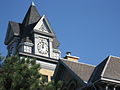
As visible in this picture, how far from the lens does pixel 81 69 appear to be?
99.2 ft

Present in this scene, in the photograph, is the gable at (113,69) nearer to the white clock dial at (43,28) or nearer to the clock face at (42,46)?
the clock face at (42,46)

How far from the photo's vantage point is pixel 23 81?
79.8 ft

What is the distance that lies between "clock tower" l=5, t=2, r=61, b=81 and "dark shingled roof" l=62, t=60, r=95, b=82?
39.9ft

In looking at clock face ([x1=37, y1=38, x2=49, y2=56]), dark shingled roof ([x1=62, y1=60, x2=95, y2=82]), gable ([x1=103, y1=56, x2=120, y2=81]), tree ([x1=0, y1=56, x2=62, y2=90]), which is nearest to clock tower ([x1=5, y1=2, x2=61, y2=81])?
clock face ([x1=37, y1=38, x2=49, y2=56])

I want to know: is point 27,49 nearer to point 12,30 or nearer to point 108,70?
point 12,30

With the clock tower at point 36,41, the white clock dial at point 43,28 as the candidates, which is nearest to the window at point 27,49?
the clock tower at point 36,41

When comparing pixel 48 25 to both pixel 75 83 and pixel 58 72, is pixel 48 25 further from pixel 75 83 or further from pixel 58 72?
pixel 75 83

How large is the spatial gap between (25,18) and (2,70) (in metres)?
23.8

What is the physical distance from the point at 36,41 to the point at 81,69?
14.8 metres

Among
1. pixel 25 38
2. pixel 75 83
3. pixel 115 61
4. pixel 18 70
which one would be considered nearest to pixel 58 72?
pixel 75 83

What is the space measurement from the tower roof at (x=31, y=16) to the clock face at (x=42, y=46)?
280 centimetres

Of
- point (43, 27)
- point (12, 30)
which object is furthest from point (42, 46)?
point (12, 30)

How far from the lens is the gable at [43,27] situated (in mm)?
45188

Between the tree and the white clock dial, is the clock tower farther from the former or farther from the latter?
the tree
